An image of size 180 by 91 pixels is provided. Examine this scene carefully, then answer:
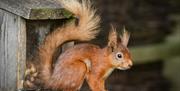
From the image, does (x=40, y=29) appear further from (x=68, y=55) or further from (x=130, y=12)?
(x=130, y=12)

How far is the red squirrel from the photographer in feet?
12.4

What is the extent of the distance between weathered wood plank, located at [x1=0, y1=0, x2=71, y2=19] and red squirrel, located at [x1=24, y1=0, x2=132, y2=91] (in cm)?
9

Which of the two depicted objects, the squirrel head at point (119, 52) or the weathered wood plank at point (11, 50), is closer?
the squirrel head at point (119, 52)

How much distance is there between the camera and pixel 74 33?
3.83 m

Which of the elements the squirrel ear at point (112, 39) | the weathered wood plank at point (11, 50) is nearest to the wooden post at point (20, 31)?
the weathered wood plank at point (11, 50)

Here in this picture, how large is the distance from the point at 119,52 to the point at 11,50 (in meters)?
0.68

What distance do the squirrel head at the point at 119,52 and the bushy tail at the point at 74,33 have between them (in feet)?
0.38

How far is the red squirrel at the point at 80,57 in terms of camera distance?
3779mm

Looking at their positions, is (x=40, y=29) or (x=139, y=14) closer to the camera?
(x=40, y=29)

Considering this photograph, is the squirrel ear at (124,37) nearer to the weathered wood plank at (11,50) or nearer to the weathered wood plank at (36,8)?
the weathered wood plank at (36,8)

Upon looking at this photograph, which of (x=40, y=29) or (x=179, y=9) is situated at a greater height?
(x=40, y=29)

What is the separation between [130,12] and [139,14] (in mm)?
207

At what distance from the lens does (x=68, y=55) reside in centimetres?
379

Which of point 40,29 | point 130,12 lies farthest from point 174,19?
point 40,29
